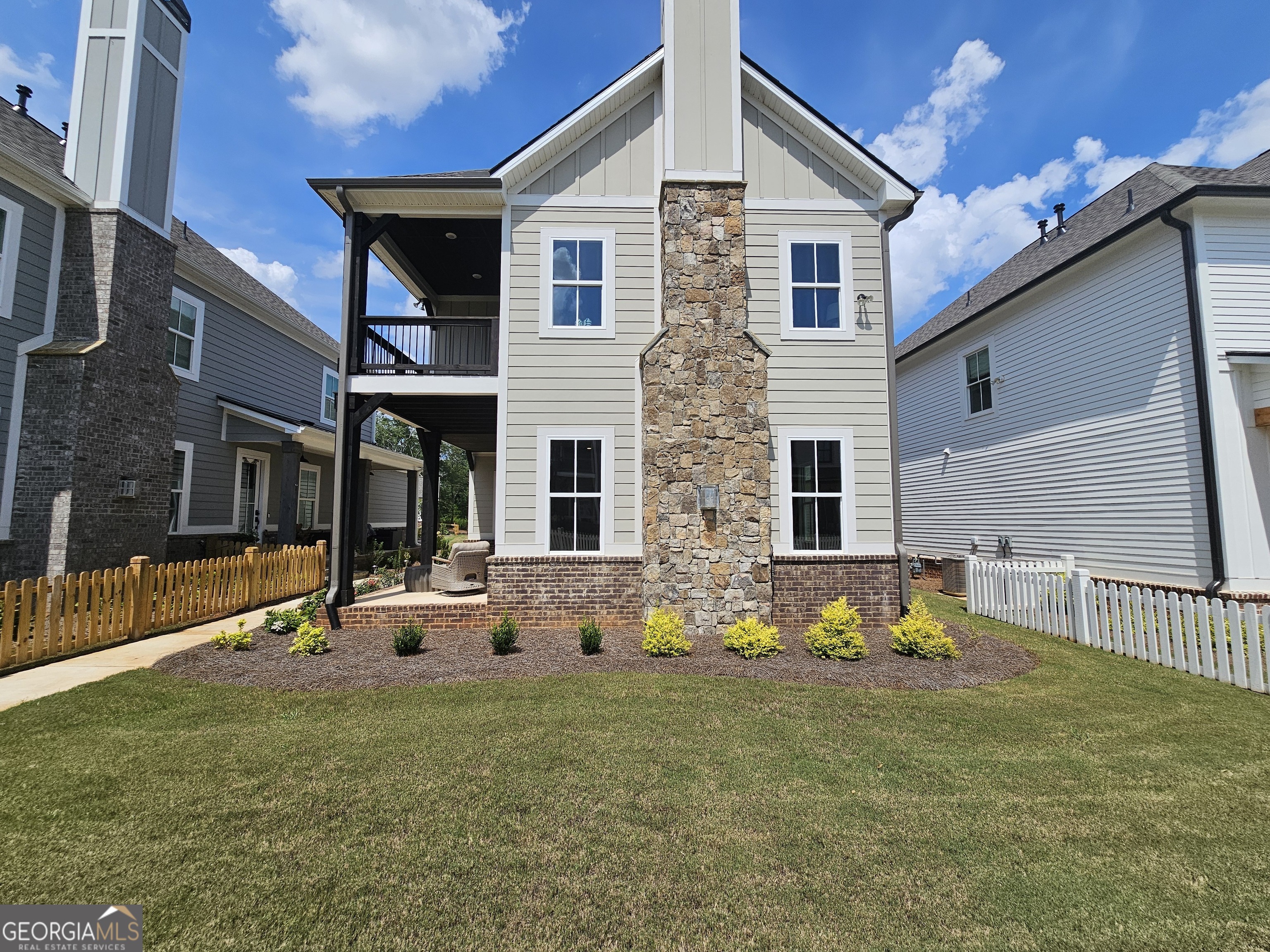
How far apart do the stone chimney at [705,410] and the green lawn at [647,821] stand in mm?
2594

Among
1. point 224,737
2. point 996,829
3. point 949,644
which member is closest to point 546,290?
point 224,737

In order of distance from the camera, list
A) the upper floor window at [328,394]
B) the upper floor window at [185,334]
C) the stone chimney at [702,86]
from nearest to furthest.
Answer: the stone chimney at [702,86]
the upper floor window at [185,334]
the upper floor window at [328,394]

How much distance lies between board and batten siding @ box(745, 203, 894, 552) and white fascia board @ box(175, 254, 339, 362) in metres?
12.0

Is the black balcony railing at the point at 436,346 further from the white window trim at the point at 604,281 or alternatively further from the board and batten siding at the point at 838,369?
the board and batten siding at the point at 838,369

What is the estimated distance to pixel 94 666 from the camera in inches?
251

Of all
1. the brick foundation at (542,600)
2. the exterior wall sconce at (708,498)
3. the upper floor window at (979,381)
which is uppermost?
the upper floor window at (979,381)

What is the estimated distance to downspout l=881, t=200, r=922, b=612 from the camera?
8812 mm

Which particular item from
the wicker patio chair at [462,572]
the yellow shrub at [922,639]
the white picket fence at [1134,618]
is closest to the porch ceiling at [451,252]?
the wicker patio chair at [462,572]

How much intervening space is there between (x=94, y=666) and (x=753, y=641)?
7958 mm

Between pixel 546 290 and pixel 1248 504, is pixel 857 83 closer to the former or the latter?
pixel 546 290

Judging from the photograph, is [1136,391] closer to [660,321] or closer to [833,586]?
[833,586]

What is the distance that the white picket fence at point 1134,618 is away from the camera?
5746 millimetres

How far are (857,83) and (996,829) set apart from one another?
47.9 feet

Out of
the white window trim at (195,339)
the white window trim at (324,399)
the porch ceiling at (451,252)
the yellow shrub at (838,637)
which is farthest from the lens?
the white window trim at (324,399)
